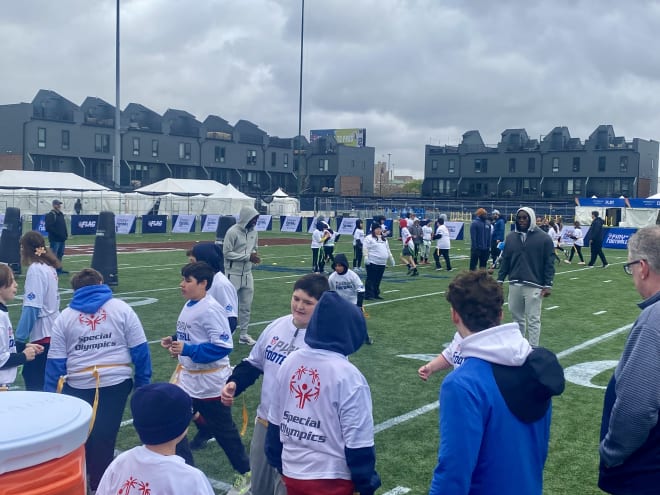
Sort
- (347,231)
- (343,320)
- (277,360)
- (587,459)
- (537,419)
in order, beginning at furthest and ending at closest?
(347,231) < (587,459) < (277,360) < (343,320) < (537,419)

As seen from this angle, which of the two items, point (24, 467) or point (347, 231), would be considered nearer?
point (24, 467)

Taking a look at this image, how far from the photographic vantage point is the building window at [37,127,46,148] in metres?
65.4

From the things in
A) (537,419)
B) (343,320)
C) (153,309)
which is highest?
(343,320)

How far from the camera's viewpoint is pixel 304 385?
3354 mm

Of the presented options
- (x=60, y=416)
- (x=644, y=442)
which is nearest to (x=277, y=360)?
(x=60, y=416)

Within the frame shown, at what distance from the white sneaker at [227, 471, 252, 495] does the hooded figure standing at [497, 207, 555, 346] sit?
17.4ft

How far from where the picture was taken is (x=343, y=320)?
335cm

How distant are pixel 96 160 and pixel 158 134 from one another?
7971 mm

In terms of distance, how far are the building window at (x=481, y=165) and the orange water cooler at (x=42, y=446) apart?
80.8 m

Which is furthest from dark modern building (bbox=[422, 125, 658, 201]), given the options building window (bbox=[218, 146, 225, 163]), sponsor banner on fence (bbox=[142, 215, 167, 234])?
sponsor banner on fence (bbox=[142, 215, 167, 234])

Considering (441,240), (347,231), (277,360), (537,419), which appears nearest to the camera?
Answer: (537,419)

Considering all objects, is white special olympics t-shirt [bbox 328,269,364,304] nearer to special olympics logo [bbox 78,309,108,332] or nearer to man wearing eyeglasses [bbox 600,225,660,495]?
special olympics logo [bbox 78,309,108,332]

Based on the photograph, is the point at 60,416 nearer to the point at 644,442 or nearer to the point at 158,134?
the point at 644,442

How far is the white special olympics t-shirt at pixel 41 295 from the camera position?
596cm
